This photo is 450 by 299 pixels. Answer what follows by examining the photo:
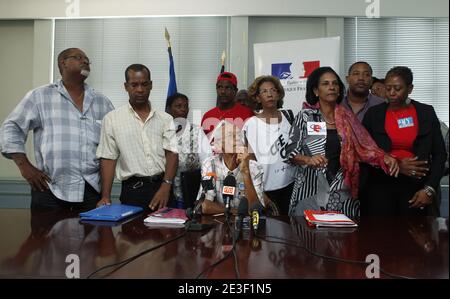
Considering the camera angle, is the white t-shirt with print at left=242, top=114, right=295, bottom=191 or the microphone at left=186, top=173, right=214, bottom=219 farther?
the white t-shirt with print at left=242, top=114, right=295, bottom=191

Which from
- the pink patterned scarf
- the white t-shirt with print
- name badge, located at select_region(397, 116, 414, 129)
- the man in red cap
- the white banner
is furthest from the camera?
the white banner

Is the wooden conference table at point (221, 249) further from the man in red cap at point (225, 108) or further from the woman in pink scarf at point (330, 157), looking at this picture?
the man in red cap at point (225, 108)

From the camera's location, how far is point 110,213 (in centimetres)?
189

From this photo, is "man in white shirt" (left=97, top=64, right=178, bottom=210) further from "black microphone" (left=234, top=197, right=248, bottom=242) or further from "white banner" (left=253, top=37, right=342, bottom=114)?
"white banner" (left=253, top=37, right=342, bottom=114)

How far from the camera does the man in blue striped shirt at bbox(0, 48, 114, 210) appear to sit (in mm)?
2439

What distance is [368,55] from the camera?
4.57 metres

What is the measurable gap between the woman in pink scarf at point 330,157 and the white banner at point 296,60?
5.48ft

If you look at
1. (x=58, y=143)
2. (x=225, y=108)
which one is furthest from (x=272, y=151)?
(x=58, y=143)

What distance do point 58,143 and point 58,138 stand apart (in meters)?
0.03

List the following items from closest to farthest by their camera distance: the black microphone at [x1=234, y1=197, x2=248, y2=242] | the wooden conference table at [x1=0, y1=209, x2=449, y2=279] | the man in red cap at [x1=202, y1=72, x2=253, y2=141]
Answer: the wooden conference table at [x1=0, y1=209, x2=449, y2=279] < the black microphone at [x1=234, y1=197, x2=248, y2=242] < the man in red cap at [x1=202, y1=72, x2=253, y2=141]

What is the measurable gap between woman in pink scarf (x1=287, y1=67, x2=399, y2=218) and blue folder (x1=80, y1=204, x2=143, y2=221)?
1009mm

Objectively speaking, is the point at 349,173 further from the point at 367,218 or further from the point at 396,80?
the point at 396,80

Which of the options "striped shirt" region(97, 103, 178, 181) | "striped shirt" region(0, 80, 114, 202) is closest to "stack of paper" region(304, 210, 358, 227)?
"striped shirt" region(97, 103, 178, 181)
